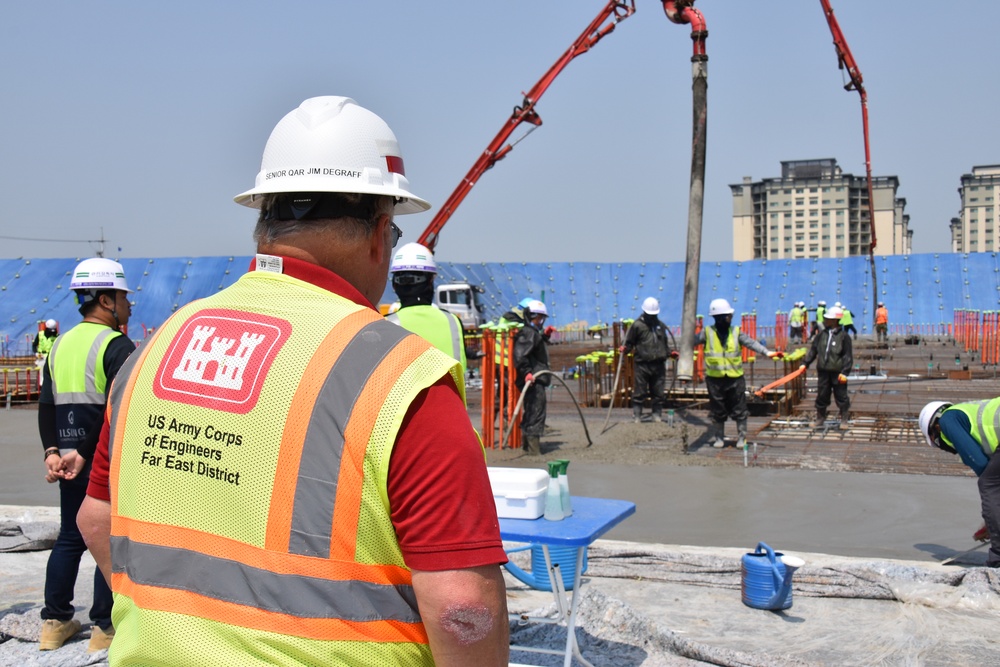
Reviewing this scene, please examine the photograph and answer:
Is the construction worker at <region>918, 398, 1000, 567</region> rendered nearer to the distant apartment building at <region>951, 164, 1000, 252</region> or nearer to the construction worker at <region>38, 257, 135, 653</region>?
the construction worker at <region>38, 257, 135, 653</region>

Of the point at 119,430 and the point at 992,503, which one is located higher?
the point at 119,430

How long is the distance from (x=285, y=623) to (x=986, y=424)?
17.3ft

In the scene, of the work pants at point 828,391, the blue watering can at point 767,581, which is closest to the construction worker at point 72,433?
the blue watering can at point 767,581

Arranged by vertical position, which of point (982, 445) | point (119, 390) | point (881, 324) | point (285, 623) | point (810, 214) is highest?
point (810, 214)

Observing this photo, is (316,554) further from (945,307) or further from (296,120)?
(945,307)

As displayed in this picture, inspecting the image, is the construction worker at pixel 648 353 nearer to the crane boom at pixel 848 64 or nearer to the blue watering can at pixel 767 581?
the blue watering can at pixel 767 581

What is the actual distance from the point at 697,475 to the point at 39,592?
5848 mm

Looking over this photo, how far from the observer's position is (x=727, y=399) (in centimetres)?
1077

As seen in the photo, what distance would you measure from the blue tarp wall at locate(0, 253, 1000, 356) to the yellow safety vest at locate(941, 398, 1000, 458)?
1104 inches

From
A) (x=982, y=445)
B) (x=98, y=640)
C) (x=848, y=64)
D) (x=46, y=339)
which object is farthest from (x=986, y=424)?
(x=848, y=64)

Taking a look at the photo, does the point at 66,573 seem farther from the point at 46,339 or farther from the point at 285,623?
the point at 46,339

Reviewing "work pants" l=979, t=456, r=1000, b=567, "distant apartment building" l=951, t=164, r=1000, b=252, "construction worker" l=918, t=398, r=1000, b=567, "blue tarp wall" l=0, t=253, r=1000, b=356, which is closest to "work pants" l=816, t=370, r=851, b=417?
"construction worker" l=918, t=398, r=1000, b=567

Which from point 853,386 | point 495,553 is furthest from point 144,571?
point 853,386

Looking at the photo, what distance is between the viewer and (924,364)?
23.4 metres
